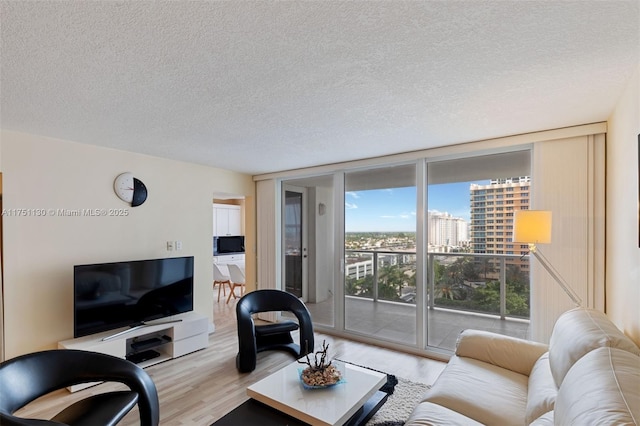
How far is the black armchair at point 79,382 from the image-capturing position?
178 centimetres

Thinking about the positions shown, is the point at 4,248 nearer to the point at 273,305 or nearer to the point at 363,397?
the point at 273,305

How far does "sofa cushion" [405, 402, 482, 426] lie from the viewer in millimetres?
1677

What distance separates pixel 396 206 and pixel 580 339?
2.61m

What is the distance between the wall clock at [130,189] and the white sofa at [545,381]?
3673 millimetres

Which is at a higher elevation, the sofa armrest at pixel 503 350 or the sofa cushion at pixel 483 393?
the sofa armrest at pixel 503 350

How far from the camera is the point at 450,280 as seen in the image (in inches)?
151

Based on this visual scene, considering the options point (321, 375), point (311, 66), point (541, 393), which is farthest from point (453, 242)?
point (311, 66)

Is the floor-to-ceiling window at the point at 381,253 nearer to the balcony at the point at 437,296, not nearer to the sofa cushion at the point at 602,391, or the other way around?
the balcony at the point at 437,296

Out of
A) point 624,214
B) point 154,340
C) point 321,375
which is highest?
point 624,214

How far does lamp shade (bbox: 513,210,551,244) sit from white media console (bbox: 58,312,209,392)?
359cm

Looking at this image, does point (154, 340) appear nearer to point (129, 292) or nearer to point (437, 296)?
point (129, 292)

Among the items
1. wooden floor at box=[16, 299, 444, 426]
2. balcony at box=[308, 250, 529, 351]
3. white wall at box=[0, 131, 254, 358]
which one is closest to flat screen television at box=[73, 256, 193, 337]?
white wall at box=[0, 131, 254, 358]

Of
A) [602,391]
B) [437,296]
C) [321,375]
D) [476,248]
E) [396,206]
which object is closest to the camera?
[602,391]

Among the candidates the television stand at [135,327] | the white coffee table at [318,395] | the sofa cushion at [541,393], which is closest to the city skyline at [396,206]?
the sofa cushion at [541,393]
